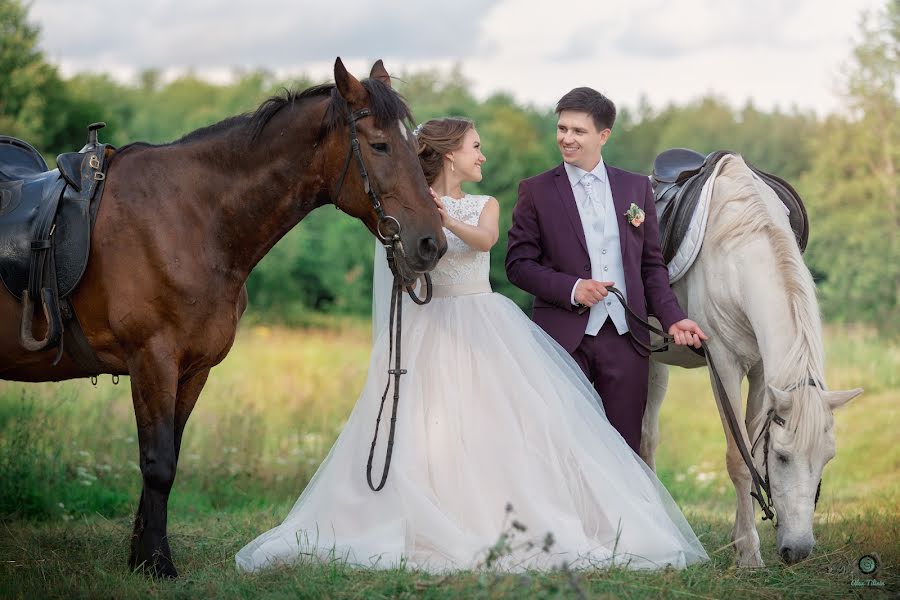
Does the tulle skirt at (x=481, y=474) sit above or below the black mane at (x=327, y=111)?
below

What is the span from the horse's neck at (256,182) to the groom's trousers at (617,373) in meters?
1.58

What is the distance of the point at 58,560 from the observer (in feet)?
15.0

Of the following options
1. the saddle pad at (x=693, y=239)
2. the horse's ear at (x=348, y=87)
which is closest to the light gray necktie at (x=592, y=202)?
the saddle pad at (x=693, y=239)

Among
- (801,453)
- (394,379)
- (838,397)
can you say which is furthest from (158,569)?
(838,397)

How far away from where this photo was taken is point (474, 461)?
4191 millimetres

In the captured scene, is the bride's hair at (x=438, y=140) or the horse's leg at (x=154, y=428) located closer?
the horse's leg at (x=154, y=428)

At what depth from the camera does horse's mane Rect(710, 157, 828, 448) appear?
4.03 m

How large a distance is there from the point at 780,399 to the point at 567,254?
4.08 ft

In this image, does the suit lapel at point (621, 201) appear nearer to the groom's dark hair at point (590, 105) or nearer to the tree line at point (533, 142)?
the groom's dark hair at point (590, 105)

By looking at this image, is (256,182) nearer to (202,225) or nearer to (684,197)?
(202,225)

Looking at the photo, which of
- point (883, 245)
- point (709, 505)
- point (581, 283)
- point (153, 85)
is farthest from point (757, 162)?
point (153, 85)

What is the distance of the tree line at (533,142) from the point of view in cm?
1605

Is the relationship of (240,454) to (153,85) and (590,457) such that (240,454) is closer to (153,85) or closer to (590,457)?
(590,457)

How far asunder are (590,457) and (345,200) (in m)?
1.63
